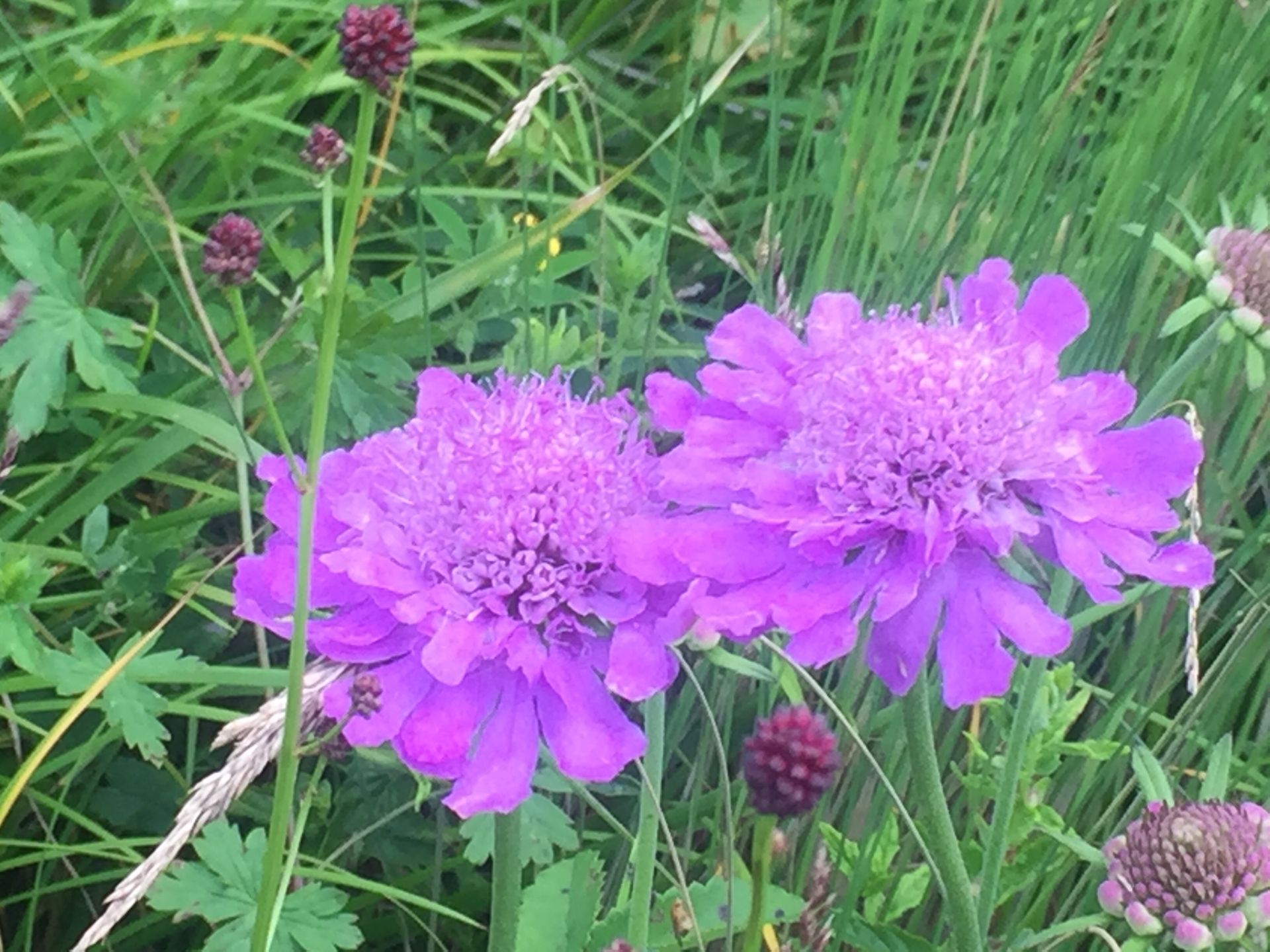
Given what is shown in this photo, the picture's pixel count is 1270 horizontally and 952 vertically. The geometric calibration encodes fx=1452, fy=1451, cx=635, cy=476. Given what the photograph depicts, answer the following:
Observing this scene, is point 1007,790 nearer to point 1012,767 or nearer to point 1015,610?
point 1012,767

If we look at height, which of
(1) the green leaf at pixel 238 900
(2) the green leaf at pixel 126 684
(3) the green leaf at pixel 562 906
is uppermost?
(3) the green leaf at pixel 562 906

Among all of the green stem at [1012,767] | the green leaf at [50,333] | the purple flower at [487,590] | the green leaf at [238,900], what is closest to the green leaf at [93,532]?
the green leaf at [50,333]

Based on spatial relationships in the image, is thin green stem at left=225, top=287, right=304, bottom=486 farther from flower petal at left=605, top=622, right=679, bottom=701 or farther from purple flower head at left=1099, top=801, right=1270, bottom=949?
purple flower head at left=1099, top=801, right=1270, bottom=949

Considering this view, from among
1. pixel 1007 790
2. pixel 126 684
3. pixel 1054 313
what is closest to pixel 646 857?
pixel 1007 790

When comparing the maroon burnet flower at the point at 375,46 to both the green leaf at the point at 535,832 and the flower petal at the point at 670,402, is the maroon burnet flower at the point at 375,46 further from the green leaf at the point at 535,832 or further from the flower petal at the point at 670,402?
the green leaf at the point at 535,832

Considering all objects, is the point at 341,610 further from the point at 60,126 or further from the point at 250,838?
the point at 60,126

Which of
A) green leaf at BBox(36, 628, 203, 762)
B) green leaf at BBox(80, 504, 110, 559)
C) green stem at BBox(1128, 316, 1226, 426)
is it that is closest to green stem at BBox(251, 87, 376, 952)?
green stem at BBox(1128, 316, 1226, 426)
